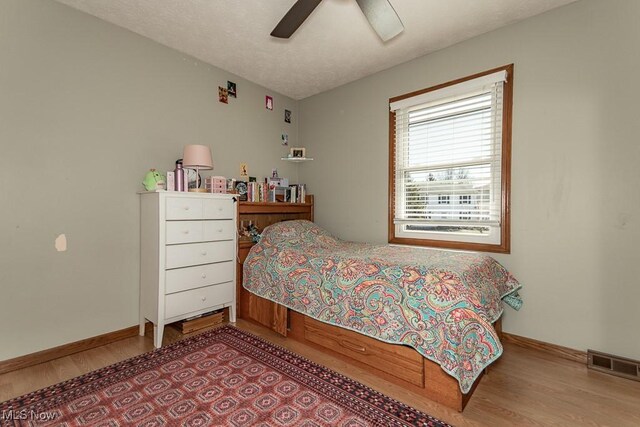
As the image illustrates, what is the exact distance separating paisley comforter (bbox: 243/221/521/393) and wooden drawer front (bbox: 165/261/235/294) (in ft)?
0.71

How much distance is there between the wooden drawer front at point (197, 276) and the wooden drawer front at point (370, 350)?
906mm

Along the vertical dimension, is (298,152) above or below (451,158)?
above

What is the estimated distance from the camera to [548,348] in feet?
7.24

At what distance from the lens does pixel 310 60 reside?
2.92 metres

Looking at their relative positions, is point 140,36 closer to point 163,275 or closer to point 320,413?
point 163,275

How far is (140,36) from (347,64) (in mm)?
1886

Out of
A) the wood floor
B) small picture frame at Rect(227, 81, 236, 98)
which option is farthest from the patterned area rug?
small picture frame at Rect(227, 81, 236, 98)

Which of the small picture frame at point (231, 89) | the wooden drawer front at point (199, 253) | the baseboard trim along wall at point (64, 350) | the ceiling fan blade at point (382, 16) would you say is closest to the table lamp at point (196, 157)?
the wooden drawer front at point (199, 253)

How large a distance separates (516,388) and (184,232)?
2.50 m

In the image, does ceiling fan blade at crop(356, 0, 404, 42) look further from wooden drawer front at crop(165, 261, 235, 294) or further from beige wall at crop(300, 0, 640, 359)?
wooden drawer front at crop(165, 261, 235, 294)

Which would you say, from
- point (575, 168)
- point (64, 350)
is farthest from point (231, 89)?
point (575, 168)

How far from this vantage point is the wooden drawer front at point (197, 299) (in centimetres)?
230

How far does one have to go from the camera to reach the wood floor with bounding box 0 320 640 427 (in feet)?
4.87

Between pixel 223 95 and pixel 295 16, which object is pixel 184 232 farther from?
pixel 295 16
